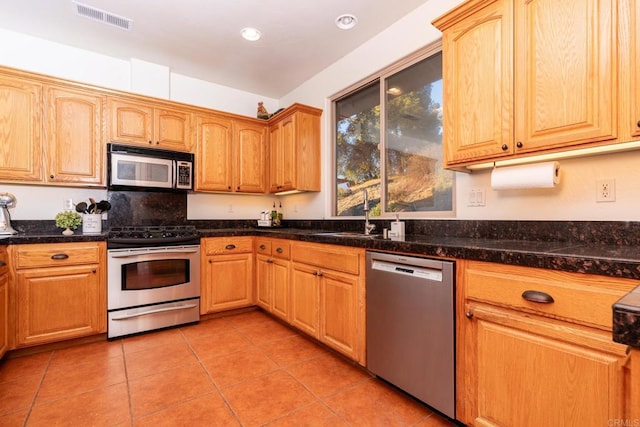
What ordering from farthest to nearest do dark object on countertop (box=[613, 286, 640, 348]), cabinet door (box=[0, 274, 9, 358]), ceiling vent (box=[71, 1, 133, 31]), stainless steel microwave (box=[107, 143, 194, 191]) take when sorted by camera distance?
stainless steel microwave (box=[107, 143, 194, 191])
ceiling vent (box=[71, 1, 133, 31])
cabinet door (box=[0, 274, 9, 358])
dark object on countertop (box=[613, 286, 640, 348])

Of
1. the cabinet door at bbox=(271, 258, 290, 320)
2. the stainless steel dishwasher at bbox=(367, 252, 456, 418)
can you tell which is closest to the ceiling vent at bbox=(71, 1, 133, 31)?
the cabinet door at bbox=(271, 258, 290, 320)

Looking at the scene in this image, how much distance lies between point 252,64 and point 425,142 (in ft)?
6.89

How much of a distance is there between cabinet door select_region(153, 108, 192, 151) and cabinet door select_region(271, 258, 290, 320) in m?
1.66

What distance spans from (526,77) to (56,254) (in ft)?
11.2

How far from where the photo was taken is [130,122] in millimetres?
3064

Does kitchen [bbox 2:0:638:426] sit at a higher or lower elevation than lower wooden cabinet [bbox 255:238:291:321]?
higher

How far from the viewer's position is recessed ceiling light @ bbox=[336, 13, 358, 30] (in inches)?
99.3

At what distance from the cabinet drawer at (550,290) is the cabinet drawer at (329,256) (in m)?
0.78

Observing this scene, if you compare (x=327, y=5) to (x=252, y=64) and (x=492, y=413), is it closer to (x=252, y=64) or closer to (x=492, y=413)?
(x=252, y=64)

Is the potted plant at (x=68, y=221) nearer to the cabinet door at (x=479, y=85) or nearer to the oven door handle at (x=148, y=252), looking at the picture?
the oven door handle at (x=148, y=252)

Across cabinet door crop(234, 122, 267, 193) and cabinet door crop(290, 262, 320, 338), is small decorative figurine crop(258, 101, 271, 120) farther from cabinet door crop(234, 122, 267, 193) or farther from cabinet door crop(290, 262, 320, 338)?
cabinet door crop(290, 262, 320, 338)

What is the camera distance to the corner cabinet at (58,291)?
92.0 inches

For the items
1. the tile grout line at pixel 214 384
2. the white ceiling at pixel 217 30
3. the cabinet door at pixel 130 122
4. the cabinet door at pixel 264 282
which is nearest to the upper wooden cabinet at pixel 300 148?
the white ceiling at pixel 217 30

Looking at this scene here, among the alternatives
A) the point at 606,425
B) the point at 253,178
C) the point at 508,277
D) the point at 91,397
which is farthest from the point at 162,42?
the point at 606,425
